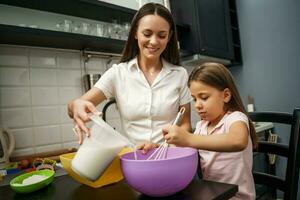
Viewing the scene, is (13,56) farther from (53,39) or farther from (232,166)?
(232,166)

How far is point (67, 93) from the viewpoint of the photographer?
1562mm

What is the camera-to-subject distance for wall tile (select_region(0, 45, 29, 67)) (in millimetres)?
1334

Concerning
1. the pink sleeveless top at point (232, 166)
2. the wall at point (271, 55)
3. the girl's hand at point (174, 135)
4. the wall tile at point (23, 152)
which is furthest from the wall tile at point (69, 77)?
the wall at point (271, 55)

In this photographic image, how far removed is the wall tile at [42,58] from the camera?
143cm

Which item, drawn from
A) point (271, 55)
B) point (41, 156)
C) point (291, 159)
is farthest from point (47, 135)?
point (271, 55)

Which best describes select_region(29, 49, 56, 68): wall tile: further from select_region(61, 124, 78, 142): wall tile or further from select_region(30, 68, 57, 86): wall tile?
select_region(61, 124, 78, 142): wall tile

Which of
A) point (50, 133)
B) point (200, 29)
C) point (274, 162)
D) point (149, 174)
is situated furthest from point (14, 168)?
point (274, 162)

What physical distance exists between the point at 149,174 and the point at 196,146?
17cm

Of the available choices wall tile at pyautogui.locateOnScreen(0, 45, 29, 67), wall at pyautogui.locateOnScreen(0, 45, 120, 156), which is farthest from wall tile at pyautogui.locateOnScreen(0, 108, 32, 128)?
wall tile at pyautogui.locateOnScreen(0, 45, 29, 67)

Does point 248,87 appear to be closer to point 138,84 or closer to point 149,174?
point 138,84

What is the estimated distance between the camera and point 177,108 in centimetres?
118

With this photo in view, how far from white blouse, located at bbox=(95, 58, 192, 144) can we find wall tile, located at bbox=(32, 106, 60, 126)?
0.48 meters

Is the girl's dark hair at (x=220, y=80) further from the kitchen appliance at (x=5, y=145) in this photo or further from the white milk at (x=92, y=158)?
the kitchen appliance at (x=5, y=145)

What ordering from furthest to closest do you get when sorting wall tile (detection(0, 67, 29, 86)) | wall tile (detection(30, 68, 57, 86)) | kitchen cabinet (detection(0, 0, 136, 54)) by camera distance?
1. wall tile (detection(30, 68, 57, 86))
2. wall tile (detection(0, 67, 29, 86))
3. kitchen cabinet (detection(0, 0, 136, 54))
